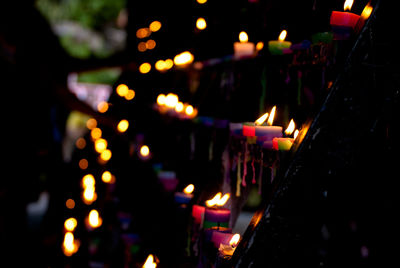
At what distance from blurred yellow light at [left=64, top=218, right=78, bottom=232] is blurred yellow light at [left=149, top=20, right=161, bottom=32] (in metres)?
2.01

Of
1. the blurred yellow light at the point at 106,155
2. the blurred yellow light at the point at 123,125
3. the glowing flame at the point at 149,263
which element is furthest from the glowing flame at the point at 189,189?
the blurred yellow light at the point at 106,155

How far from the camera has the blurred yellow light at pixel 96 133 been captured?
12.7ft

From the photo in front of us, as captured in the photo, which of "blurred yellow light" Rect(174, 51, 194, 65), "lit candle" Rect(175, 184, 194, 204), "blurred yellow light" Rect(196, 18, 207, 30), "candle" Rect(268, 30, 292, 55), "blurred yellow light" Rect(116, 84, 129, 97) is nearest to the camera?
"candle" Rect(268, 30, 292, 55)

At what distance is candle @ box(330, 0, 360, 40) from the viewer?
6.05 feet

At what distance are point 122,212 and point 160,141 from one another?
1.01 metres

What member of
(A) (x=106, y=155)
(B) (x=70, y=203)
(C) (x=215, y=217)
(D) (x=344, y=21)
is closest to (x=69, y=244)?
(B) (x=70, y=203)

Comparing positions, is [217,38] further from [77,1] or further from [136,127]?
[77,1]

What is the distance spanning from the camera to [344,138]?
1.40 metres

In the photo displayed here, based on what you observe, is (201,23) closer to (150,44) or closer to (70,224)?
(150,44)

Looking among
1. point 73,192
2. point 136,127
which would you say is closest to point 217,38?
point 136,127

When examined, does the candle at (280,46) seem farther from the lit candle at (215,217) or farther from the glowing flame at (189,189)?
the glowing flame at (189,189)

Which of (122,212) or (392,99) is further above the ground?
(392,99)

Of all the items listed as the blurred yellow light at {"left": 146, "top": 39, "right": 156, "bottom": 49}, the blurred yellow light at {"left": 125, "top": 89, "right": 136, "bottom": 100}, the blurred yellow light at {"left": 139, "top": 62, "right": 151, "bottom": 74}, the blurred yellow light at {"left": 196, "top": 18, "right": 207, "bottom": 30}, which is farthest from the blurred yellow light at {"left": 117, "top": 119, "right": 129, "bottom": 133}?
the blurred yellow light at {"left": 196, "top": 18, "right": 207, "bottom": 30}

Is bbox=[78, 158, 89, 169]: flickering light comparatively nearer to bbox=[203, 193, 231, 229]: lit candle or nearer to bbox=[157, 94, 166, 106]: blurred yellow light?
bbox=[157, 94, 166, 106]: blurred yellow light
